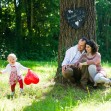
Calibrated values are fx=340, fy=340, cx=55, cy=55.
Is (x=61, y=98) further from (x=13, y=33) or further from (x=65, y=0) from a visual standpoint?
(x=13, y=33)

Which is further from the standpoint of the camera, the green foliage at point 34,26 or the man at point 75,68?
the green foliage at point 34,26

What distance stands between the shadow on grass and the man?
0.76ft

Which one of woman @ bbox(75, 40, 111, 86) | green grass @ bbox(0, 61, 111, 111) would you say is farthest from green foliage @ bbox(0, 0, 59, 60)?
woman @ bbox(75, 40, 111, 86)

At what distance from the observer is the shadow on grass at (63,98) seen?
19.1 feet

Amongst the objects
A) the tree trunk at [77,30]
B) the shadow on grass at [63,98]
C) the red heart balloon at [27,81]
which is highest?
the tree trunk at [77,30]

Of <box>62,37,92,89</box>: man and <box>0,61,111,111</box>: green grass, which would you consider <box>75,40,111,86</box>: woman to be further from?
<box>0,61,111,111</box>: green grass

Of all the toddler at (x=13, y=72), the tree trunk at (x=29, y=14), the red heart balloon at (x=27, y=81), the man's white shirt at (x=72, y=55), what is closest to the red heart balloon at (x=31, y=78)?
the red heart balloon at (x=27, y=81)

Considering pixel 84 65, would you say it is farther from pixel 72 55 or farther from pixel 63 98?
pixel 63 98

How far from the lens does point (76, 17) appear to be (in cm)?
819

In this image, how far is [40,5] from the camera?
25203mm

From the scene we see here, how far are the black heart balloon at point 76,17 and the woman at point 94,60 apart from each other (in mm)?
806

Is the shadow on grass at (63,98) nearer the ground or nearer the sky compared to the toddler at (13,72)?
nearer the ground

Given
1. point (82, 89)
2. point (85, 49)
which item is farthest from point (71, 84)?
point (85, 49)

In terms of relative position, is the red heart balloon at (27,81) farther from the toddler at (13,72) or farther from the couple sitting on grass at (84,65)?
the couple sitting on grass at (84,65)
